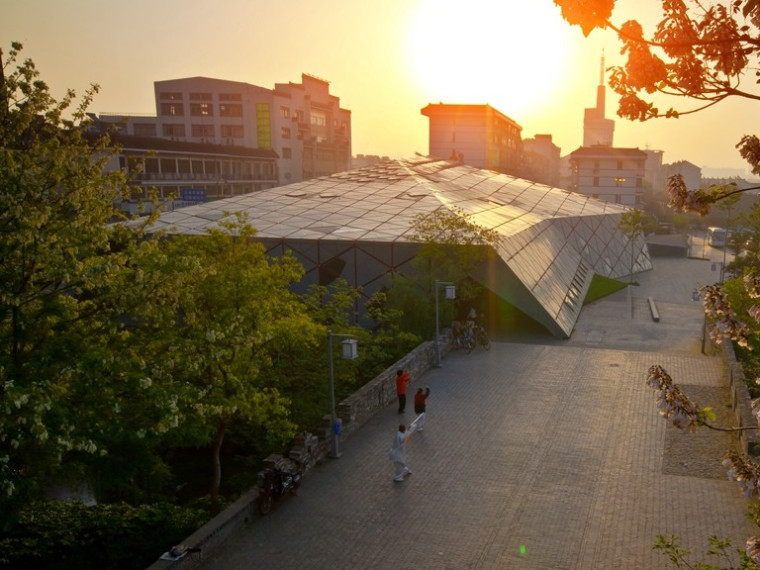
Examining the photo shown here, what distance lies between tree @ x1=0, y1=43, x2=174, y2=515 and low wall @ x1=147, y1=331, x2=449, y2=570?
123 inches

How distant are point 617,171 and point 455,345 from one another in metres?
82.2

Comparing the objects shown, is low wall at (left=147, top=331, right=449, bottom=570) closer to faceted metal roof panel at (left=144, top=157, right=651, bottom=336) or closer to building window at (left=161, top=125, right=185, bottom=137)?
faceted metal roof panel at (left=144, top=157, right=651, bottom=336)

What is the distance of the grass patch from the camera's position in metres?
42.5

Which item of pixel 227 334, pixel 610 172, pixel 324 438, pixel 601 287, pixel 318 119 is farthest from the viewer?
pixel 318 119

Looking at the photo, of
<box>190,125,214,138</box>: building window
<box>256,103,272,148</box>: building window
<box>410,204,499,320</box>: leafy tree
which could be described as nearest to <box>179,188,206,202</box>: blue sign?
<box>410,204,499,320</box>: leafy tree

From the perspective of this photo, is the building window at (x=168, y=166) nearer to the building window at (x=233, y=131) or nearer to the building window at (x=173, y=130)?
the building window at (x=233, y=131)

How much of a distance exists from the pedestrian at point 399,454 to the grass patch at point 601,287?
89.2ft

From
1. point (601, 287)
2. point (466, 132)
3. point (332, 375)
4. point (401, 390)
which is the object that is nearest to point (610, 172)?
point (466, 132)

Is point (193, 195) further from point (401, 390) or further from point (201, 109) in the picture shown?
point (401, 390)

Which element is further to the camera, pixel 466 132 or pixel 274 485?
pixel 466 132

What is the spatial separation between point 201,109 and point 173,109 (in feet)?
14.8

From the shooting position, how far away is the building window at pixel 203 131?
329 feet

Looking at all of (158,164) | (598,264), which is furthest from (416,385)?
(158,164)

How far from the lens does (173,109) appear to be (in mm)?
100312
